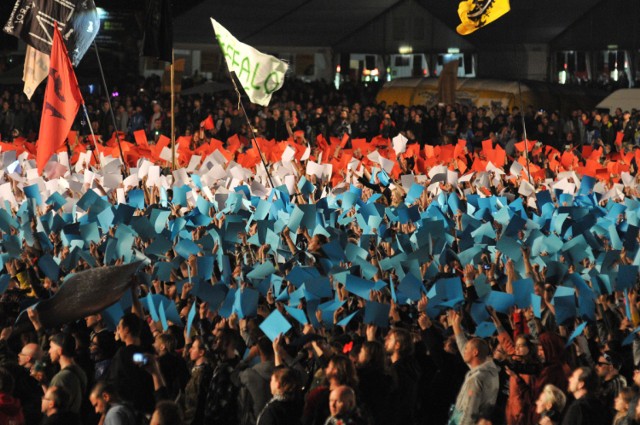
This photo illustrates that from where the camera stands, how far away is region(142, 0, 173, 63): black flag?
1817cm

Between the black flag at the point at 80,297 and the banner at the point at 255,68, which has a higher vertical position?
the banner at the point at 255,68

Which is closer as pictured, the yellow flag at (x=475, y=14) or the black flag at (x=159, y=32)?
the black flag at (x=159, y=32)

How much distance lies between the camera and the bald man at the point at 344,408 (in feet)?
23.1

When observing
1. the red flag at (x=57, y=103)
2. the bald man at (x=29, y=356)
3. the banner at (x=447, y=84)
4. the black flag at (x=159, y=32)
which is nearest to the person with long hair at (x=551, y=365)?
the bald man at (x=29, y=356)

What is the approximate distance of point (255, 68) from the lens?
16797 millimetres

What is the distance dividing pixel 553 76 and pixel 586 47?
1505 millimetres

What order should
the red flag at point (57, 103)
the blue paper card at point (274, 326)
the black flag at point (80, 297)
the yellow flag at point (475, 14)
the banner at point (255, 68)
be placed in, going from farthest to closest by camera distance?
the yellow flag at point (475, 14) → the banner at point (255, 68) → the red flag at point (57, 103) → the black flag at point (80, 297) → the blue paper card at point (274, 326)

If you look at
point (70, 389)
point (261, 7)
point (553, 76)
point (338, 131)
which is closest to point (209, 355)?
point (70, 389)

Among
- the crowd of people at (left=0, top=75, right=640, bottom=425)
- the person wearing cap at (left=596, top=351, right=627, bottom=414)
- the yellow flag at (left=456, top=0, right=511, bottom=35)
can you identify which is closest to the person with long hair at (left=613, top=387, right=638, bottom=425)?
the crowd of people at (left=0, top=75, right=640, bottom=425)

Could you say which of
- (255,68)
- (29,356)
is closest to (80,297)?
(29,356)

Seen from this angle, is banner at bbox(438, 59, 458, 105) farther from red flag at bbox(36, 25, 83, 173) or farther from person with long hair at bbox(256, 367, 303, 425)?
person with long hair at bbox(256, 367, 303, 425)

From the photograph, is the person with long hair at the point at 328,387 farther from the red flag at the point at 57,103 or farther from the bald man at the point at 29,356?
the red flag at the point at 57,103

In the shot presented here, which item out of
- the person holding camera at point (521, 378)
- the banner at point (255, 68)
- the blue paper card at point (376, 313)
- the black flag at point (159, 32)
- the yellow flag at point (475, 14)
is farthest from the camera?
the yellow flag at point (475, 14)

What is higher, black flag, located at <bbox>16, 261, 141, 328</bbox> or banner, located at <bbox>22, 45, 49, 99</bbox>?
banner, located at <bbox>22, 45, 49, 99</bbox>
